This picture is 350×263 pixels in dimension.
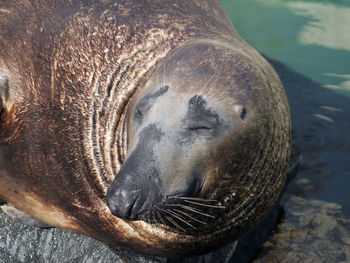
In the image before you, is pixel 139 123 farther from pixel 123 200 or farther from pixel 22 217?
pixel 22 217

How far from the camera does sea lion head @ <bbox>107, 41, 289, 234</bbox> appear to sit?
311cm

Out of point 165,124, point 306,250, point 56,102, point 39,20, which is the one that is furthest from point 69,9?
point 306,250

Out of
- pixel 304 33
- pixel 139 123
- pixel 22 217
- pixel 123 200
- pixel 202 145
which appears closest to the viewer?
pixel 123 200

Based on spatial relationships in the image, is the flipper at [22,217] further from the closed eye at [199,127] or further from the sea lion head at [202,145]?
the closed eye at [199,127]

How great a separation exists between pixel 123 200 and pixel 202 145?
0.61 m

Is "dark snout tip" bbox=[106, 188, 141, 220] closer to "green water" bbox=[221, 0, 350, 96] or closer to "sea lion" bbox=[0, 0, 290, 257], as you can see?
"sea lion" bbox=[0, 0, 290, 257]

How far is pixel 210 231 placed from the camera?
151 inches

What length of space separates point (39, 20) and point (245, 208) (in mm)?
2237

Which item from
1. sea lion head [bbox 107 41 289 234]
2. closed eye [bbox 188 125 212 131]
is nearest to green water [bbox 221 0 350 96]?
sea lion head [bbox 107 41 289 234]

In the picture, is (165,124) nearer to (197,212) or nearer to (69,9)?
(197,212)

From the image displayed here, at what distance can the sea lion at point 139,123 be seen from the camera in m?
3.26

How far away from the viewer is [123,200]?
9.87 feet

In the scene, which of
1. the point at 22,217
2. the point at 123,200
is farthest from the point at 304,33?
the point at 123,200

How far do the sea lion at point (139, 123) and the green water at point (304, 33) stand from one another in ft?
13.0
